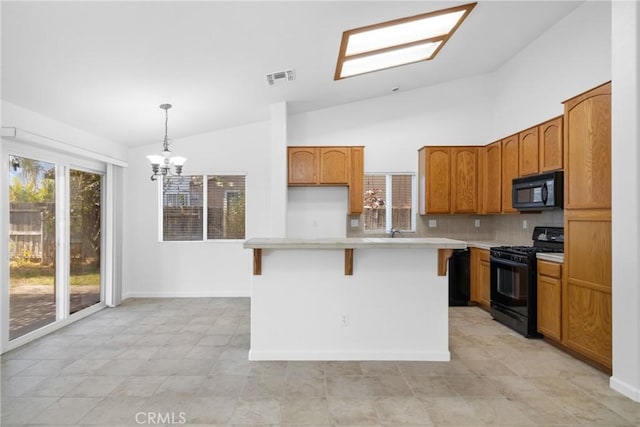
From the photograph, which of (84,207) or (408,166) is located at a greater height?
(408,166)

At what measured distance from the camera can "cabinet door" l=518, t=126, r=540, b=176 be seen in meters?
3.96

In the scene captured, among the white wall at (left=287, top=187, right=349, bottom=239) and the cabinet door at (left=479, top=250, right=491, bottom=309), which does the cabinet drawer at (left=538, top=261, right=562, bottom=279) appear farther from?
the white wall at (left=287, top=187, right=349, bottom=239)

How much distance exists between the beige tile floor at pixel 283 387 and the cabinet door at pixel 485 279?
90cm

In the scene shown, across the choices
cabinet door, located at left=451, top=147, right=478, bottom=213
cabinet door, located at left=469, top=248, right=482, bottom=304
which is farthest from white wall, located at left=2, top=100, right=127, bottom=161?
cabinet door, located at left=469, top=248, right=482, bottom=304

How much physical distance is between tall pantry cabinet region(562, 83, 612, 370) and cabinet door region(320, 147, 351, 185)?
271 cm

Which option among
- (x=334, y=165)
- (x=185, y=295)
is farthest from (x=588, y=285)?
(x=185, y=295)

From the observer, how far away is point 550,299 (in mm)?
3359

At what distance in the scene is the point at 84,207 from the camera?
4496 millimetres

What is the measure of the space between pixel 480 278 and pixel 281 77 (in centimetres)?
371

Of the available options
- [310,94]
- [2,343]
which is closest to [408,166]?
[310,94]

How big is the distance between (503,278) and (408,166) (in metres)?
2.23

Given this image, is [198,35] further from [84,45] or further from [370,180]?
[370,180]

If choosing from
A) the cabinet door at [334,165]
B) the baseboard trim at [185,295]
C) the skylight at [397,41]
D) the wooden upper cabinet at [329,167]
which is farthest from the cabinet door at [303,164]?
the baseboard trim at [185,295]

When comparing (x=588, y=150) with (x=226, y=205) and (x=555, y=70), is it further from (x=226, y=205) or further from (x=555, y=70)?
(x=226, y=205)
